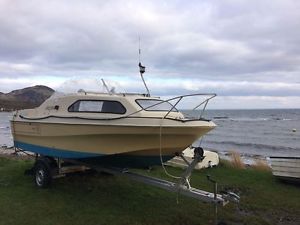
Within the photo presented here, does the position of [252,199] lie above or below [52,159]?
below

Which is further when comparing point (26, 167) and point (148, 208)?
point (26, 167)

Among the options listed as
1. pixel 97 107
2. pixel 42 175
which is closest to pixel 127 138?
pixel 97 107

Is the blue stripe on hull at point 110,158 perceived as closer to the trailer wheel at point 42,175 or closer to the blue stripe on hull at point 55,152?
the blue stripe on hull at point 55,152

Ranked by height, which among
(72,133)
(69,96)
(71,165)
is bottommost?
(71,165)

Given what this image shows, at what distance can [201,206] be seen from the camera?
8.51 meters

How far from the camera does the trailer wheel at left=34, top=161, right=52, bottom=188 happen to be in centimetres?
952

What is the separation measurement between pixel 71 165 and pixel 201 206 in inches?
131

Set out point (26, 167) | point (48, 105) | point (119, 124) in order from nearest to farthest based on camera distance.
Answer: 1. point (119, 124)
2. point (48, 105)
3. point (26, 167)

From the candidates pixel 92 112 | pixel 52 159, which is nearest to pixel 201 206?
pixel 92 112

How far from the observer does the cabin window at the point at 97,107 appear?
27.2 feet

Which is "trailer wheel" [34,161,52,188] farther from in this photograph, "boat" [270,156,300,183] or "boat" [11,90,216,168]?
"boat" [270,156,300,183]

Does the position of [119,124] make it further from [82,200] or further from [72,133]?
[82,200]

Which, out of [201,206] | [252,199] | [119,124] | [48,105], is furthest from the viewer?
[48,105]

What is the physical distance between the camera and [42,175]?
962 centimetres
